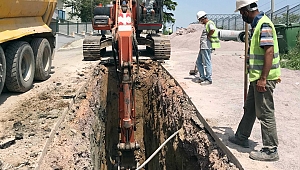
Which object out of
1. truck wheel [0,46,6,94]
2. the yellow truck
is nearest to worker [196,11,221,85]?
the yellow truck

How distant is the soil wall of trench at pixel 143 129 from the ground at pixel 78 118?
74mm

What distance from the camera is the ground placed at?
4.45 m

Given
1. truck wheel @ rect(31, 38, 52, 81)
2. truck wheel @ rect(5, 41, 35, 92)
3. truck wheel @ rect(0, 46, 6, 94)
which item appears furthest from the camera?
truck wheel @ rect(31, 38, 52, 81)

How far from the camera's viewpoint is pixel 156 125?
9.26 metres

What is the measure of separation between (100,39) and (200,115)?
7.19 meters

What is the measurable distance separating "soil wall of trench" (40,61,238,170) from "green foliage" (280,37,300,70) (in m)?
4.53

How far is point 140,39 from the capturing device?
12641 millimetres

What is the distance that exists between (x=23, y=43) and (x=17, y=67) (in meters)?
0.77

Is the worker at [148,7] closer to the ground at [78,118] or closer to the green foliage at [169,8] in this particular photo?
the ground at [78,118]

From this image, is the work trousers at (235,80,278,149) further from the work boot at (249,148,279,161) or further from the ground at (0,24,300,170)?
the ground at (0,24,300,170)

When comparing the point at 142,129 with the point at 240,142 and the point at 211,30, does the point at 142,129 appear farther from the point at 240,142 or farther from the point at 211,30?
the point at 240,142

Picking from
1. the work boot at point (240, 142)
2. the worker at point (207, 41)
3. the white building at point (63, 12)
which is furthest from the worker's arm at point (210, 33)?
the white building at point (63, 12)

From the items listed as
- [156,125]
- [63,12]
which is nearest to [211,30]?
[156,125]

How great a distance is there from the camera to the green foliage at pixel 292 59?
1205 cm
